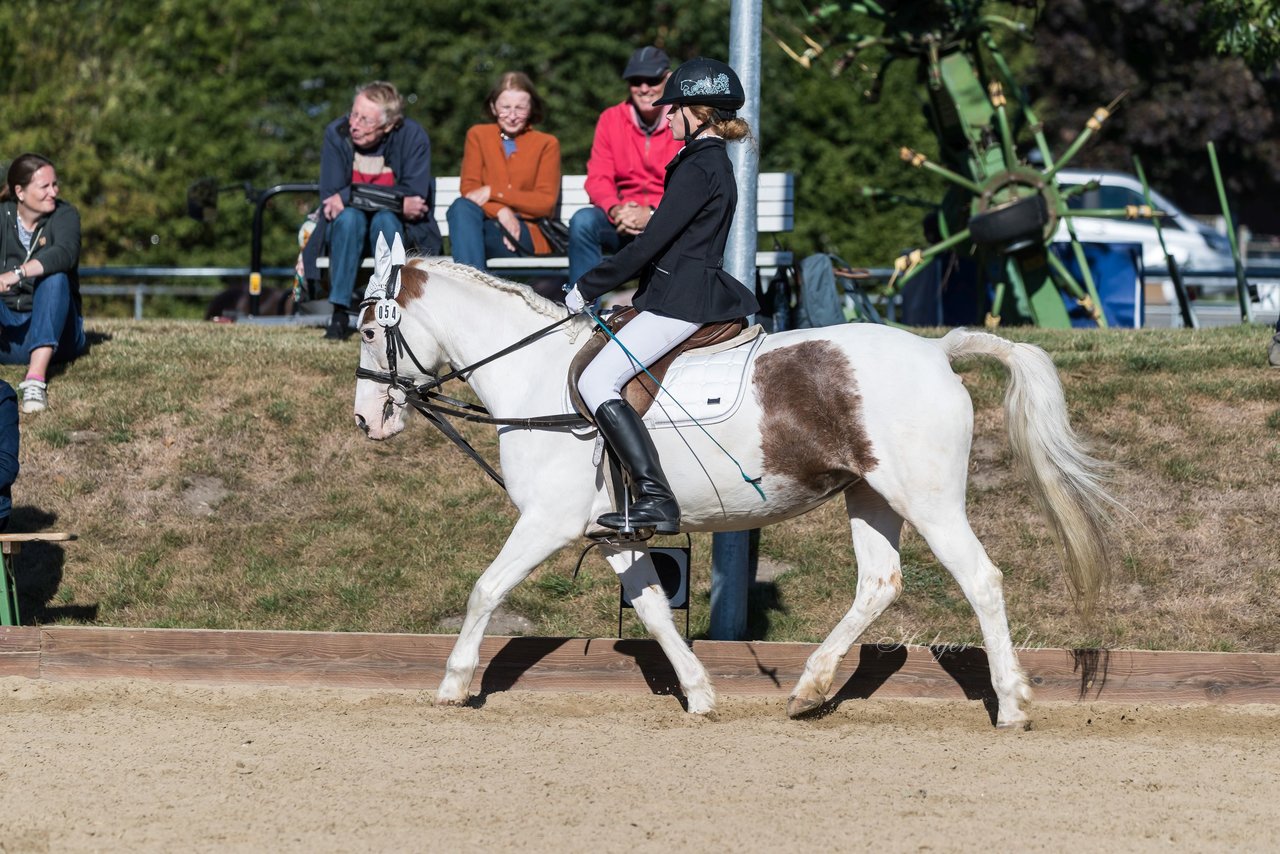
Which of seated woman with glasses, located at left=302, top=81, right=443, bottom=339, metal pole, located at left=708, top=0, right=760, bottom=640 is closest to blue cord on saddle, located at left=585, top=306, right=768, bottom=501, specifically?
metal pole, located at left=708, top=0, right=760, bottom=640

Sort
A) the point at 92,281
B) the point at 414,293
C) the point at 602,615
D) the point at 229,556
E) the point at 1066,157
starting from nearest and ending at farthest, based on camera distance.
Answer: the point at 414,293 < the point at 602,615 < the point at 229,556 < the point at 1066,157 < the point at 92,281

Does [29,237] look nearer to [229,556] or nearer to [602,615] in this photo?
[229,556]

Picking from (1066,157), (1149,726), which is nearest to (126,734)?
(1149,726)

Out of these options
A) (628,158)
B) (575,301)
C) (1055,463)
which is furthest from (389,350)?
(628,158)

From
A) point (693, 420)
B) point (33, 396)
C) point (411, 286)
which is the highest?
point (411, 286)

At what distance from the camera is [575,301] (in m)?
6.48

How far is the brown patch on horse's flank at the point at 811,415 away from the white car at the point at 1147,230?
19.6 metres

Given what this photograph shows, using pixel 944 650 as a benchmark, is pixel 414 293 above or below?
above

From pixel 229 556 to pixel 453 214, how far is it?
121 inches

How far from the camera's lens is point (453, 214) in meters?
10.8

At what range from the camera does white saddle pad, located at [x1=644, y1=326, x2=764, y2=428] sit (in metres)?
6.35

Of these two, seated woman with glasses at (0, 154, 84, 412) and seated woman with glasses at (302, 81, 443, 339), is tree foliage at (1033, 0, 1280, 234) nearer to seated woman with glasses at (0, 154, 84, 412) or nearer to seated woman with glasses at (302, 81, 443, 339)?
seated woman with glasses at (302, 81, 443, 339)

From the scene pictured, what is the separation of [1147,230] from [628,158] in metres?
19.7

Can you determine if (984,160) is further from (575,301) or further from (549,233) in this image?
(575,301)
